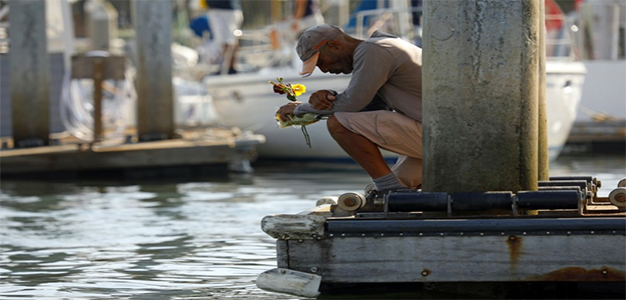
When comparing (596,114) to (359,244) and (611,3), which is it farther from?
(359,244)

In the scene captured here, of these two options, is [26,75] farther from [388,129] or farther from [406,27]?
Result: [388,129]

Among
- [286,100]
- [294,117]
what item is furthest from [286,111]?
[286,100]

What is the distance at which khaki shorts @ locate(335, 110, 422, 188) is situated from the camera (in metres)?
6.57

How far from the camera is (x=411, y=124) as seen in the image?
668 cm

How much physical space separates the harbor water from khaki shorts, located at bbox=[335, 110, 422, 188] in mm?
852

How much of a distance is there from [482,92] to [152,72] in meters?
10.7

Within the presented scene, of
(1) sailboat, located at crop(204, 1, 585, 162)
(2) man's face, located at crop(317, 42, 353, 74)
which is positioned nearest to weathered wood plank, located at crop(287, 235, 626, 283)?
(2) man's face, located at crop(317, 42, 353, 74)

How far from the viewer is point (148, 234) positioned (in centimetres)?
966

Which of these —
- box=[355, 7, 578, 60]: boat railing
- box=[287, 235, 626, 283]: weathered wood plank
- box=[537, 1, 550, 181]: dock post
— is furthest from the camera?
box=[355, 7, 578, 60]: boat railing

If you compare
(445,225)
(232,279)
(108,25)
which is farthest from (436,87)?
(108,25)

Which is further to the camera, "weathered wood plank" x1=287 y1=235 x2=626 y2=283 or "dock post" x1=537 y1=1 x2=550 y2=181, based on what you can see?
"dock post" x1=537 y1=1 x2=550 y2=181

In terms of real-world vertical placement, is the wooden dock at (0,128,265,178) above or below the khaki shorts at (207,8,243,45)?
below

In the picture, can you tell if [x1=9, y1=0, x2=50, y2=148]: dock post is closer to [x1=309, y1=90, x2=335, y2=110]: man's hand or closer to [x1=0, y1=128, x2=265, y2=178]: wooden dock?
[x1=0, y1=128, x2=265, y2=178]: wooden dock

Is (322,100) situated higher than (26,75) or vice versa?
(322,100)
